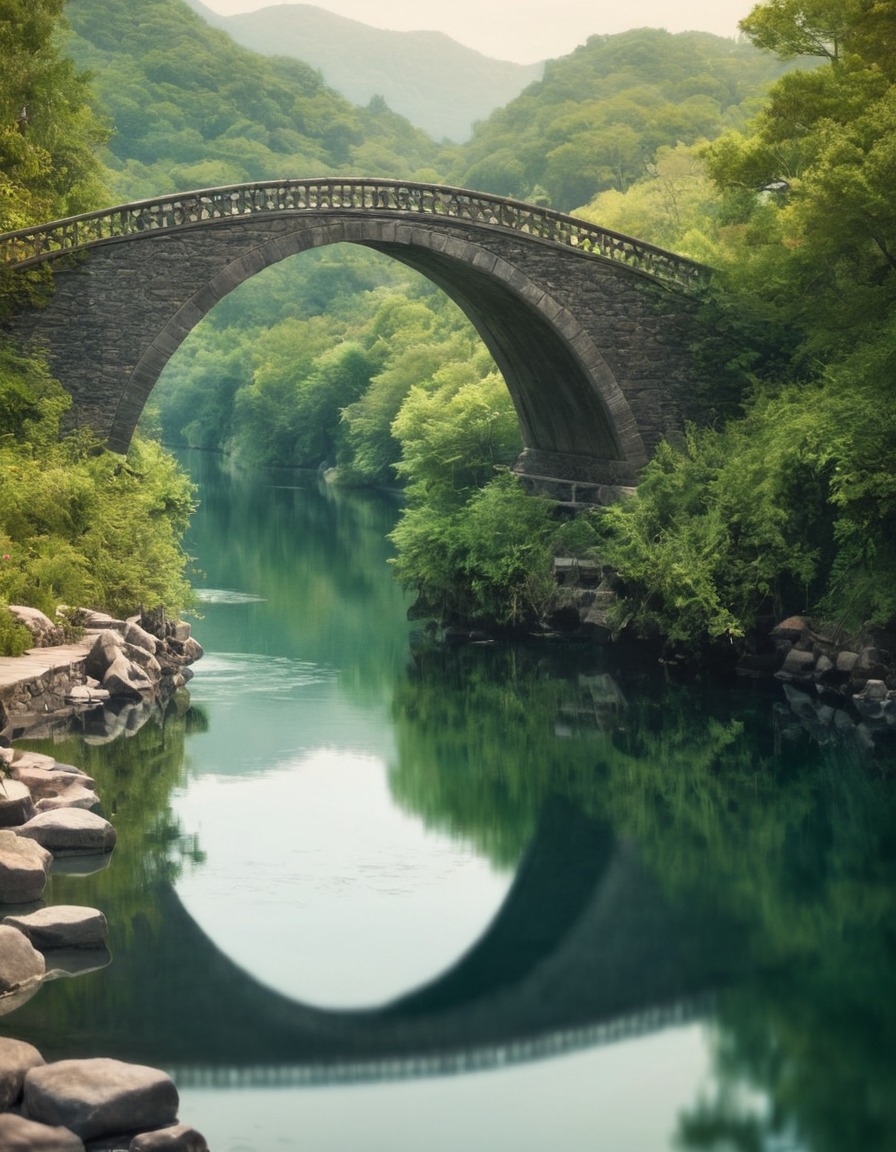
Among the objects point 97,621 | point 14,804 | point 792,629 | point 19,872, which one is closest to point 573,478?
point 792,629

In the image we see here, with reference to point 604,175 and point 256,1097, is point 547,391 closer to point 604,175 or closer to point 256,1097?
point 256,1097

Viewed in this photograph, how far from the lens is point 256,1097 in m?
12.1

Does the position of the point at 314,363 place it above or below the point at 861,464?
above

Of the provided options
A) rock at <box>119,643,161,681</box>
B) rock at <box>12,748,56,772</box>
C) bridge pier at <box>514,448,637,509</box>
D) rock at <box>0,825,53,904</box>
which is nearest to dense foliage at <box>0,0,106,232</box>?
rock at <box>119,643,161,681</box>

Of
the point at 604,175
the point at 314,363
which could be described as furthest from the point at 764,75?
the point at 314,363

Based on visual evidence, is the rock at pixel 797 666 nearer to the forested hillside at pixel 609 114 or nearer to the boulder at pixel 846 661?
the boulder at pixel 846 661

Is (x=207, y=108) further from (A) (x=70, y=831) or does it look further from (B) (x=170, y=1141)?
(B) (x=170, y=1141)

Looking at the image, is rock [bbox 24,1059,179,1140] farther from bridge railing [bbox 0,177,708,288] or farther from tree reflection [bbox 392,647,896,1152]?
bridge railing [bbox 0,177,708,288]

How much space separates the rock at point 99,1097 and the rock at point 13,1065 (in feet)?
0.23

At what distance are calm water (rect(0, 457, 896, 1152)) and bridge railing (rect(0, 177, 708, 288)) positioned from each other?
287 inches

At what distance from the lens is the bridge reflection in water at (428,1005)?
1271 cm

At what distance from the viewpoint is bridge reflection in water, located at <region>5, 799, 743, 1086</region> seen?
41.7 feet

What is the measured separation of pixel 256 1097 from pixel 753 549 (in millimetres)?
16625

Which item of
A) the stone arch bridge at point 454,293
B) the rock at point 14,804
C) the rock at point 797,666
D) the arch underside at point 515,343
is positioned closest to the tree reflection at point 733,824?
the rock at point 797,666
